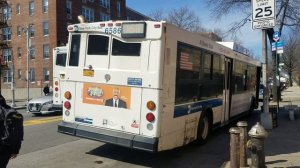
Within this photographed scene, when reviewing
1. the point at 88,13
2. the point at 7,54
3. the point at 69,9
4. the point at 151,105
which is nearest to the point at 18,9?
the point at 7,54

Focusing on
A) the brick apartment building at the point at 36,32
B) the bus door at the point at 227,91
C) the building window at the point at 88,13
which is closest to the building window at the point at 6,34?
the brick apartment building at the point at 36,32

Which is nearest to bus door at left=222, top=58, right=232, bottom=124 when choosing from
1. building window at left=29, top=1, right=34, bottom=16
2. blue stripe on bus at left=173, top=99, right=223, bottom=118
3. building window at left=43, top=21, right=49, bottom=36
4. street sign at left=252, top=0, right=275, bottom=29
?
blue stripe on bus at left=173, top=99, right=223, bottom=118

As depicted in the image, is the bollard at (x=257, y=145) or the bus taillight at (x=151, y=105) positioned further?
the bus taillight at (x=151, y=105)

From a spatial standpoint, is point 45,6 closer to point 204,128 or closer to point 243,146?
point 204,128

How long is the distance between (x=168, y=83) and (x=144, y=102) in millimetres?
602

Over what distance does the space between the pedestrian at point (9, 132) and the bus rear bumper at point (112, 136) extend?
3.10 m

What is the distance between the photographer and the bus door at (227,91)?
11.9m

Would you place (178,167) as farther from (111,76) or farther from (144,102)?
(111,76)

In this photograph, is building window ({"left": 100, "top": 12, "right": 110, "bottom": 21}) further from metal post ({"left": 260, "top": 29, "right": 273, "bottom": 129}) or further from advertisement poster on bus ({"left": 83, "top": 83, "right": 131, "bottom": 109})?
advertisement poster on bus ({"left": 83, "top": 83, "right": 131, "bottom": 109})

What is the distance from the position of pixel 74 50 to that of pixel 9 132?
14.1 ft

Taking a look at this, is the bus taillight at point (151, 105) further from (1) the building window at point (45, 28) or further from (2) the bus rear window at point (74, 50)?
(1) the building window at point (45, 28)

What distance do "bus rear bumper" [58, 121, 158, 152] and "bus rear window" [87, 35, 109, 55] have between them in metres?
1.58

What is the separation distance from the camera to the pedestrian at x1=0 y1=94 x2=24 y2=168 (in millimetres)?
4477

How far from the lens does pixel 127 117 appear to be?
769 cm
